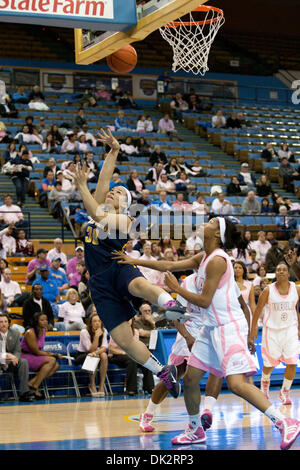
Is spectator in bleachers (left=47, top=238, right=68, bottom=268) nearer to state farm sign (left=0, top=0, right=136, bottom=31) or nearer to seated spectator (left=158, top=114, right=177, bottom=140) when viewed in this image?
state farm sign (left=0, top=0, right=136, bottom=31)

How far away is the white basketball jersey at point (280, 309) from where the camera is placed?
33.1 feet

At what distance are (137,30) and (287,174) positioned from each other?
14022 mm

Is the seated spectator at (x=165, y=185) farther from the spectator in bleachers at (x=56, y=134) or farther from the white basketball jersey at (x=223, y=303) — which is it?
the white basketball jersey at (x=223, y=303)

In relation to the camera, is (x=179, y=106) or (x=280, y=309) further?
(x=179, y=106)

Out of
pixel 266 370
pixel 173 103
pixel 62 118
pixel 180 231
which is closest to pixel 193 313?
pixel 266 370

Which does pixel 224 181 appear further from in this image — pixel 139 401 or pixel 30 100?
pixel 139 401

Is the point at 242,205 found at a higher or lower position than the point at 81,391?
higher

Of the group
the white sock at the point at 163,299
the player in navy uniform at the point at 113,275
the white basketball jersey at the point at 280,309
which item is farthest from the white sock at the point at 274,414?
the white basketball jersey at the point at 280,309

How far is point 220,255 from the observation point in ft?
20.2

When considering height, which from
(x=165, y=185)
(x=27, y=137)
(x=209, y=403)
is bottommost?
(x=209, y=403)

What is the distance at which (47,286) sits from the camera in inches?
516

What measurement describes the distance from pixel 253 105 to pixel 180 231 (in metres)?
12.7

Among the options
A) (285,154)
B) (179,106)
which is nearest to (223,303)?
(285,154)

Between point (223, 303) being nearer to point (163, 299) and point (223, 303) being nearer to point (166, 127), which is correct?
point (163, 299)
